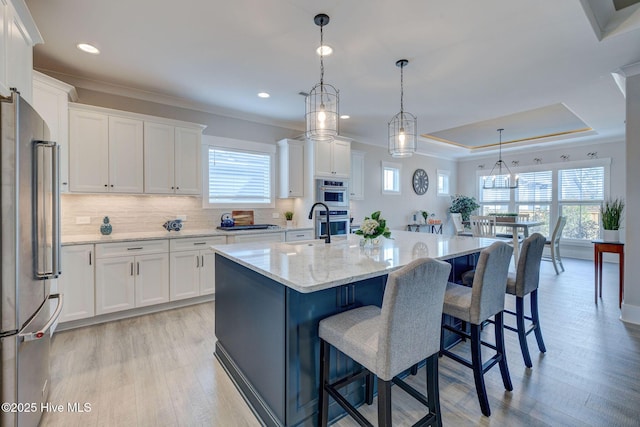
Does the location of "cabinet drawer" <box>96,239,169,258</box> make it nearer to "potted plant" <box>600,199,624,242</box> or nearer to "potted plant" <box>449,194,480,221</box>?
"potted plant" <box>600,199,624,242</box>

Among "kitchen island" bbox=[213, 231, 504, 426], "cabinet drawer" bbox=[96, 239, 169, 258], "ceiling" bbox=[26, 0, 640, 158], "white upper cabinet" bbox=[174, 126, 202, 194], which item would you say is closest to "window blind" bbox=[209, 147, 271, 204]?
"white upper cabinet" bbox=[174, 126, 202, 194]

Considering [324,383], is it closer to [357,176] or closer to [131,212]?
[131,212]

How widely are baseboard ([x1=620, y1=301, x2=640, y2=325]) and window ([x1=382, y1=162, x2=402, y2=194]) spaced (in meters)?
4.21

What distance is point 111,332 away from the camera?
9.74 ft

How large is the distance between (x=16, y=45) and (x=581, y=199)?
9.01 metres

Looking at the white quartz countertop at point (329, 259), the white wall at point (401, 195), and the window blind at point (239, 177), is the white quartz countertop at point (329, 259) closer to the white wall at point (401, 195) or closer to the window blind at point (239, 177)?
the window blind at point (239, 177)

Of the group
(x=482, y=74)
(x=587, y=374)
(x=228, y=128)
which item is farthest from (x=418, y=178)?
(x=587, y=374)

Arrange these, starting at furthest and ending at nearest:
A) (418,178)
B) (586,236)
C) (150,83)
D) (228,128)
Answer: (418,178) → (586,236) → (228,128) → (150,83)

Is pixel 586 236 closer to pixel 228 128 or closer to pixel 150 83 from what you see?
pixel 228 128

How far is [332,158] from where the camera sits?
495 centimetres

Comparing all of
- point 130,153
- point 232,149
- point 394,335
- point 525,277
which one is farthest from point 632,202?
point 130,153

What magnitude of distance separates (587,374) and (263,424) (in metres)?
2.41

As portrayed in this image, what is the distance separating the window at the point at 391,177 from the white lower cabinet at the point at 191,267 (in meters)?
4.06

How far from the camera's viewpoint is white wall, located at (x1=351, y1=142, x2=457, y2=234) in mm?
6262
